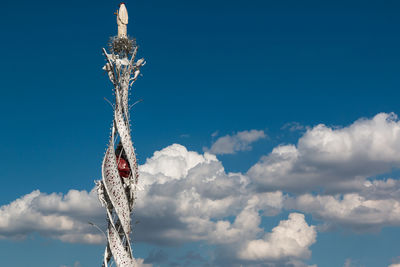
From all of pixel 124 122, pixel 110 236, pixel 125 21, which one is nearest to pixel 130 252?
pixel 110 236

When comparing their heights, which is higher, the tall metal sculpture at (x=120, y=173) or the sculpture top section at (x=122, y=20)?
the sculpture top section at (x=122, y=20)

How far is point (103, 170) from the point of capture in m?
70.8

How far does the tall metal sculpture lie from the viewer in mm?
Answer: 69938

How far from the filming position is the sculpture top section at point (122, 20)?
254 feet

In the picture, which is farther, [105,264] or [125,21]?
[125,21]

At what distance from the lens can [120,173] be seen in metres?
71.8

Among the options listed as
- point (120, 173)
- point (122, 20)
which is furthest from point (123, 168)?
Answer: point (122, 20)

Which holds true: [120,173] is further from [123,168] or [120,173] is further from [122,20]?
[122,20]

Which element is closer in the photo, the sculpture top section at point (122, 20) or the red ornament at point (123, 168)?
the red ornament at point (123, 168)

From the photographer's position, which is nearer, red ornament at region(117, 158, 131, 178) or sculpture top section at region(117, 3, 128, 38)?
red ornament at region(117, 158, 131, 178)

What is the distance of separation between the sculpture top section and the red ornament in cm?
1416

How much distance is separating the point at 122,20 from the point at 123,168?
667 inches

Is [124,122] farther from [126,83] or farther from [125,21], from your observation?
[125,21]

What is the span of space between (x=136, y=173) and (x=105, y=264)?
31.2ft
